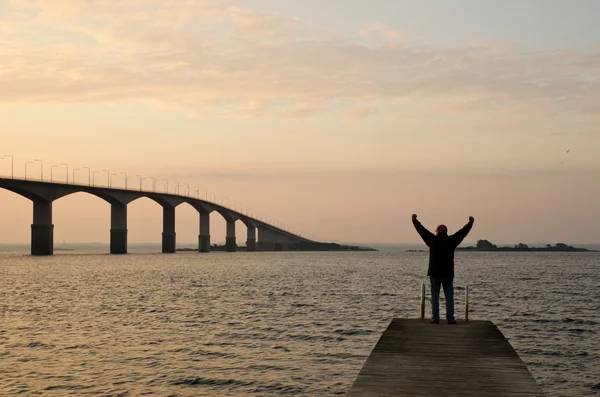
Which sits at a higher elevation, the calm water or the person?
the person

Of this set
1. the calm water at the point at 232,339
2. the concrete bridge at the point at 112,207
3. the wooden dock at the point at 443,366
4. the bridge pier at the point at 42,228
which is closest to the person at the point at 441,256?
the wooden dock at the point at 443,366

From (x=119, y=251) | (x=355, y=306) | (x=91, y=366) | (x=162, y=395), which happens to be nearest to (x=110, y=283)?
(x=355, y=306)

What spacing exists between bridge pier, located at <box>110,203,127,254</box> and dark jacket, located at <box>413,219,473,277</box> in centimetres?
12677

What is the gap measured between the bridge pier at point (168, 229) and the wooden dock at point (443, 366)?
145605mm

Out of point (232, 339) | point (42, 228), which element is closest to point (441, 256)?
point (232, 339)

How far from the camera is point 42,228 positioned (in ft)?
409

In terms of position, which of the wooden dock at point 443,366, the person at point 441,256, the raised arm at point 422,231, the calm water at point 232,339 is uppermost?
the raised arm at point 422,231

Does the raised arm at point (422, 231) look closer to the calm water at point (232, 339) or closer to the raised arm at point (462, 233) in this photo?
the raised arm at point (462, 233)

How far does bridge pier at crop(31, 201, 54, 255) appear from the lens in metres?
122

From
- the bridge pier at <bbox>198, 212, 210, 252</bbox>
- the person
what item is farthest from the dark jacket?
the bridge pier at <bbox>198, 212, 210, 252</bbox>

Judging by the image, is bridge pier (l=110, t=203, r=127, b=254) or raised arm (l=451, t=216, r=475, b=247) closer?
raised arm (l=451, t=216, r=475, b=247)

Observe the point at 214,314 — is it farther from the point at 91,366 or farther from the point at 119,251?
the point at 119,251

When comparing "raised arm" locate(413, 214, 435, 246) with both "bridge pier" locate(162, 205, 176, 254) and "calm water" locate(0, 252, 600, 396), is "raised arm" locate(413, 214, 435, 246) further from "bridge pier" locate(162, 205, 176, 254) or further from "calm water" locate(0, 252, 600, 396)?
"bridge pier" locate(162, 205, 176, 254)

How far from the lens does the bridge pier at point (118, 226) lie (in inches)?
5591
